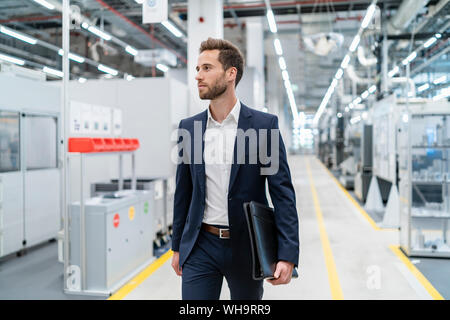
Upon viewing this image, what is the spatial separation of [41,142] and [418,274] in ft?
17.5

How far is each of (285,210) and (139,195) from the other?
3.14 metres

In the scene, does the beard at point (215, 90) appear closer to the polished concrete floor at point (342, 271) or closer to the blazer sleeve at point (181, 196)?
the blazer sleeve at point (181, 196)

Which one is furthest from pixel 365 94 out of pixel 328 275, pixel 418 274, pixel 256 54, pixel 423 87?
pixel 328 275

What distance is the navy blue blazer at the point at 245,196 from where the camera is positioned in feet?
5.80

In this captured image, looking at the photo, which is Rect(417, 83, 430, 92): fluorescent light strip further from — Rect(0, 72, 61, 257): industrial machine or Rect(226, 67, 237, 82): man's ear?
Rect(226, 67, 237, 82): man's ear

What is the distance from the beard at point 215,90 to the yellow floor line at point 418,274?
3.27m

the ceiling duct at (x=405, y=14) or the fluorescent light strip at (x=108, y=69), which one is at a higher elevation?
the fluorescent light strip at (x=108, y=69)

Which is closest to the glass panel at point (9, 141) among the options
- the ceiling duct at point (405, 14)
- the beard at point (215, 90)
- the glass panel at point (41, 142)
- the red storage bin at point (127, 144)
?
the glass panel at point (41, 142)

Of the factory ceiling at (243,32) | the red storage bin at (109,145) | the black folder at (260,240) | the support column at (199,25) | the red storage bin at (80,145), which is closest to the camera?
the black folder at (260,240)

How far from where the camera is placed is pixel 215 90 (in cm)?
181

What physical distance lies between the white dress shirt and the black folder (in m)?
0.21

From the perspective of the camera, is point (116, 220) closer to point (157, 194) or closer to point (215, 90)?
point (157, 194)

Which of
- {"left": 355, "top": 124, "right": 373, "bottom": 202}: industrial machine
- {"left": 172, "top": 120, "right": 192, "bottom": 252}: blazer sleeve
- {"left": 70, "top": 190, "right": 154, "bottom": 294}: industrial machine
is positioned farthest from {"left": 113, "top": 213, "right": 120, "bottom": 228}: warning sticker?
{"left": 355, "top": 124, "right": 373, "bottom": 202}: industrial machine

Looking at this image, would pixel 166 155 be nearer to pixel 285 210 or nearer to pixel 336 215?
pixel 336 215
